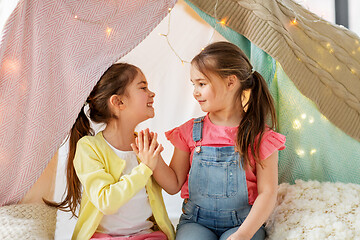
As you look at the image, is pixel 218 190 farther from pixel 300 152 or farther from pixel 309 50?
pixel 309 50

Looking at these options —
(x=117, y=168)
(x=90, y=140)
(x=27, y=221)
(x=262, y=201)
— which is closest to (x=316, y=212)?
(x=262, y=201)

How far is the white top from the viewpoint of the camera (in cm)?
129

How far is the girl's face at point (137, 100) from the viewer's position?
4.59 ft

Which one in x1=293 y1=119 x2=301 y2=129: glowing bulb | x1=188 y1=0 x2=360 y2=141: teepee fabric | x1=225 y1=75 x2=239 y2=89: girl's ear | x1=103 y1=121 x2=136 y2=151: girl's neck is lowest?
x1=103 y1=121 x2=136 y2=151: girl's neck

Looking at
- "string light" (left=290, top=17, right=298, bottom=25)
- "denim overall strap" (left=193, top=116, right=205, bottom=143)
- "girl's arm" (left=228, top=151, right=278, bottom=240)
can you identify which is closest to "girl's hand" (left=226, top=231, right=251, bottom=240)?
"girl's arm" (left=228, top=151, right=278, bottom=240)

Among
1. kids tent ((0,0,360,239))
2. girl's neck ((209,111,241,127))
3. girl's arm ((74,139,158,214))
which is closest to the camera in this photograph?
girl's arm ((74,139,158,214))

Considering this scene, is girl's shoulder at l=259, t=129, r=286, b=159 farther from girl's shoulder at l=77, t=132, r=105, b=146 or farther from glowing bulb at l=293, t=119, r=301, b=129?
girl's shoulder at l=77, t=132, r=105, b=146

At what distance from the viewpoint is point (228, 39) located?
1.68 metres

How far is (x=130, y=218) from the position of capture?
4.29 feet

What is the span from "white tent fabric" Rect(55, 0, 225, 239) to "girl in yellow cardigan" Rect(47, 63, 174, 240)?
0.44 meters

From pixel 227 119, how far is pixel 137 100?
311mm

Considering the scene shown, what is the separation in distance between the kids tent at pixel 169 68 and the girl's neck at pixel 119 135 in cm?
13

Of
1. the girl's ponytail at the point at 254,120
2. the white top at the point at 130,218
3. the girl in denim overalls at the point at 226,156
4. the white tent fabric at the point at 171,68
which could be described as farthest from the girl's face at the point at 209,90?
the white tent fabric at the point at 171,68

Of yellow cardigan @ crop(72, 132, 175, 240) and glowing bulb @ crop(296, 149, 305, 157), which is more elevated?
glowing bulb @ crop(296, 149, 305, 157)
